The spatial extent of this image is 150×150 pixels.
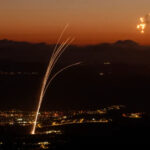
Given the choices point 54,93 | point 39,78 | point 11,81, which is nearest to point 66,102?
point 54,93

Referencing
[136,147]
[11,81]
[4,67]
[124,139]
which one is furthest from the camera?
[4,67]

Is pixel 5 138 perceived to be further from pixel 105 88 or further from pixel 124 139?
pixel 105 88

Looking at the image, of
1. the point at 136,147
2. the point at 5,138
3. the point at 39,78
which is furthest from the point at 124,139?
the point at 39,78

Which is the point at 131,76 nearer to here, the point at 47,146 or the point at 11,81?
the point at 11,81

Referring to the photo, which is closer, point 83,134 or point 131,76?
point 83,134

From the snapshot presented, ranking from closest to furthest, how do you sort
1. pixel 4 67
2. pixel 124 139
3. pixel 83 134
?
pixel 124 139
pixel 83 134
pixel 4 67

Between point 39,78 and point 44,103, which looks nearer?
point 44,103

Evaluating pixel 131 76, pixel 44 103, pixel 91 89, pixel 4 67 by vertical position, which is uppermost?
pixel 4 67

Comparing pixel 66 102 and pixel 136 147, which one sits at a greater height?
pixel 66 102

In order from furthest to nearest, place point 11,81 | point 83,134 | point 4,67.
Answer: point 4,67, point 11,81, point 83,134
